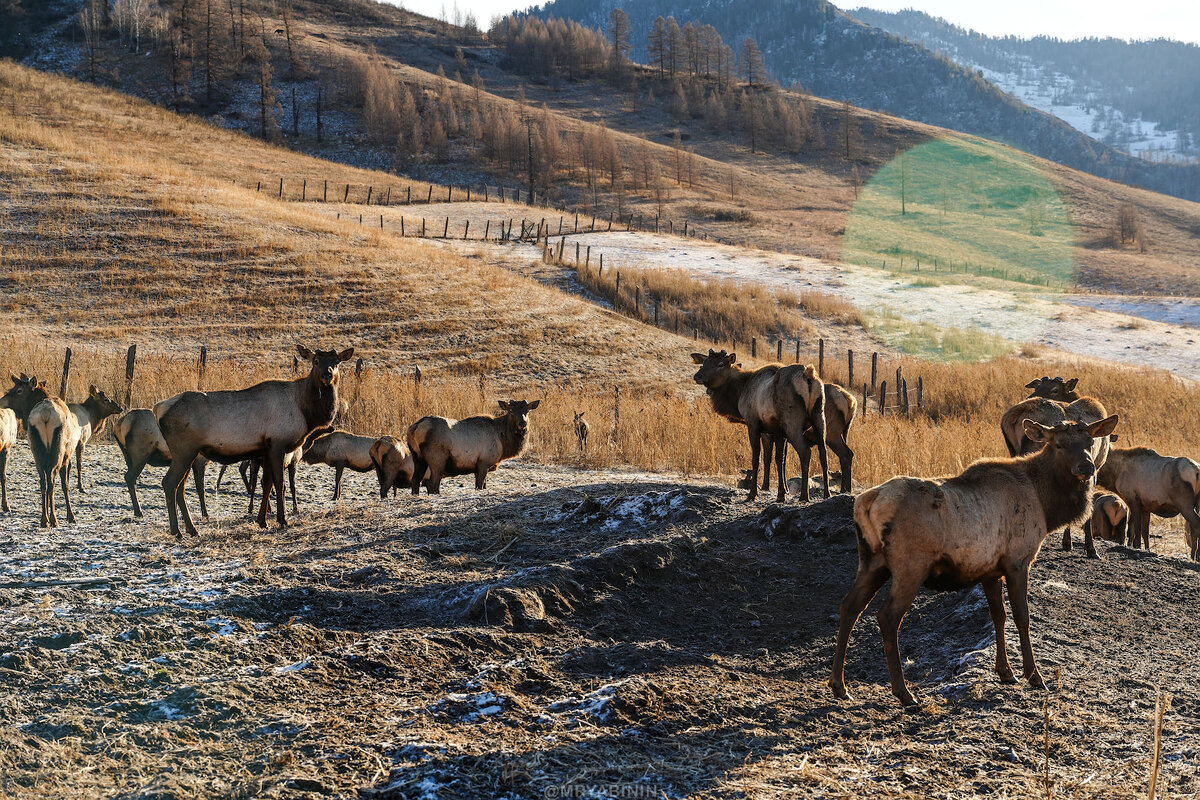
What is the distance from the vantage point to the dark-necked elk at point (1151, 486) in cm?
1307

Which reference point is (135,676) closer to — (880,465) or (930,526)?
(930,526)

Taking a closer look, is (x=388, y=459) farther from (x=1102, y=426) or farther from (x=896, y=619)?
(x=1102, y=426)

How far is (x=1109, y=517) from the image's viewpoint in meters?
13.3

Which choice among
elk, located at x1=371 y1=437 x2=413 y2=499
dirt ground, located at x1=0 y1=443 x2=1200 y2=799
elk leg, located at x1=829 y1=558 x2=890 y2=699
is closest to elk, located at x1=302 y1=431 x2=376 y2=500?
elk, located at x1=371 y1=437 x2=413 y2=499

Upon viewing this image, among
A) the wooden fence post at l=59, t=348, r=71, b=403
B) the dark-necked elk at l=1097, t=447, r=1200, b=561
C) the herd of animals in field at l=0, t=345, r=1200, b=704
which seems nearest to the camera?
the herd of animals in field at l=0, t=345, r=1200, b=704

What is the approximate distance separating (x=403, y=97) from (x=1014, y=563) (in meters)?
104

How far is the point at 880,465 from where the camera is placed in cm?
1731

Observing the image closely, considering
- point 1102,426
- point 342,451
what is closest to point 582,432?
point 342,451

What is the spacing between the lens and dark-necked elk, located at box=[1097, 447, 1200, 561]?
515 inches

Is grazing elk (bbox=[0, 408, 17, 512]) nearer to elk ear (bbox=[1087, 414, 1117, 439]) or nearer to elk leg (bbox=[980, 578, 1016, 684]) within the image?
elk leg (bbox=[980, 578, 1016, 684])

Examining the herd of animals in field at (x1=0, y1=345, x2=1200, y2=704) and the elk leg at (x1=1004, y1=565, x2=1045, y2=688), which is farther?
the elk leg at (x1=1004, y1=565, x2=1045, y2=688)

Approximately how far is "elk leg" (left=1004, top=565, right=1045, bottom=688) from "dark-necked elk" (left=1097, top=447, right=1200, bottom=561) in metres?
8.02

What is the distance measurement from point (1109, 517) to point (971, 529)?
8524mm

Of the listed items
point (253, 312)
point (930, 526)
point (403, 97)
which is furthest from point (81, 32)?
point (930, 526)
